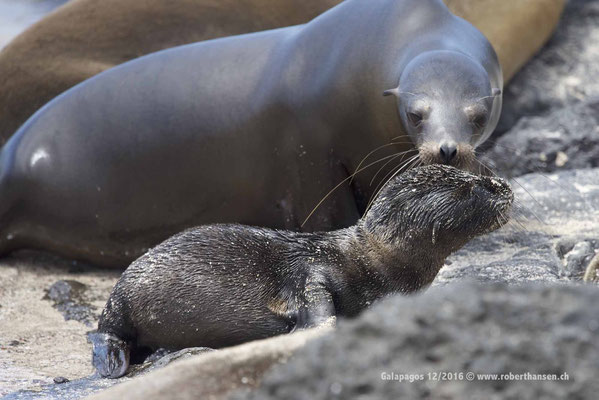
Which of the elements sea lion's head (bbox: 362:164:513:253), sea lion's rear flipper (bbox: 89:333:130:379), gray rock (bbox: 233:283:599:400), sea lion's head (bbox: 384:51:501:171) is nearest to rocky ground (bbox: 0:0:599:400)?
gray rock (bbox: 233:283:599:400)

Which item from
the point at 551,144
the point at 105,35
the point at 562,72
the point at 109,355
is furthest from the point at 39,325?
the point at 562,72

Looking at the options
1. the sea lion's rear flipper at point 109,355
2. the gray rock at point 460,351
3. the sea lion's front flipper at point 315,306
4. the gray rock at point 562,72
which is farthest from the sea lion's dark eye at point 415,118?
the gray rock at point 562,72

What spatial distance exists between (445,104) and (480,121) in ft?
0.65

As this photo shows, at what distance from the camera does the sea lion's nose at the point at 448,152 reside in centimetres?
432

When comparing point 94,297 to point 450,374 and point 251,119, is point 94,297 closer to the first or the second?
point 251,119

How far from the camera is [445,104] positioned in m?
4.75

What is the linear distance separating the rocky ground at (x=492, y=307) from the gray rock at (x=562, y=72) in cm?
1

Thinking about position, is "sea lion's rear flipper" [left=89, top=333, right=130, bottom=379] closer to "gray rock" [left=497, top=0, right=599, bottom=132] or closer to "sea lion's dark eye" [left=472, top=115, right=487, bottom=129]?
"sea lion's dark eye" [left=472, top=115, right=487, bottom=129]

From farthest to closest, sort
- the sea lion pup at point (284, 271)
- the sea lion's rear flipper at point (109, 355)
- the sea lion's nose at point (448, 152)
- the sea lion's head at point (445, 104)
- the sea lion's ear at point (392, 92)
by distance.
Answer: the sea lion's ear at point (392, 92) < the sea lion's head at point (445, 104) < the sea lion's nose at point (448, 152) < the sea lion pup at point (284, 271) < the sea lion's rear flipper at point (109, 355)

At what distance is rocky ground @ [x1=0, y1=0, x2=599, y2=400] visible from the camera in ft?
5.31

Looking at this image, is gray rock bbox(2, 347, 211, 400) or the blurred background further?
the blurred background

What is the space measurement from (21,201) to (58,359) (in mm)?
2560

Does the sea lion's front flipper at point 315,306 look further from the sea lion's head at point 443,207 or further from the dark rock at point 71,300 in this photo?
the dark rock at point 71,300

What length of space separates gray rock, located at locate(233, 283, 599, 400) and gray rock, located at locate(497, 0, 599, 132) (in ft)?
22.4
